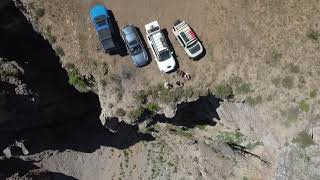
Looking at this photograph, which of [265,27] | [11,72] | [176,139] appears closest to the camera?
[265,27]

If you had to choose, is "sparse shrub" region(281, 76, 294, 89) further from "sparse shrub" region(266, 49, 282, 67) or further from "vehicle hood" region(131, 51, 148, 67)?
"vehicle hood" region(131, 51, 148, 67)

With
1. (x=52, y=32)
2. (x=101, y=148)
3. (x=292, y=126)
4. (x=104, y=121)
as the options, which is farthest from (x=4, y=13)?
(x=292, y=126)

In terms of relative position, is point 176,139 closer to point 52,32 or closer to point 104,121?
point 104,121

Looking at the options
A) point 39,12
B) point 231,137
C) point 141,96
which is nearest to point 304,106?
point 231,137

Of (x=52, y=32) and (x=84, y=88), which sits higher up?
(x=52, y=32)

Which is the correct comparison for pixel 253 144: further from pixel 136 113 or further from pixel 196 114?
pixel 136 113

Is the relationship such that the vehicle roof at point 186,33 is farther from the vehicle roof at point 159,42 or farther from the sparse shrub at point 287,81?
the sparse shrub at point 287,81
